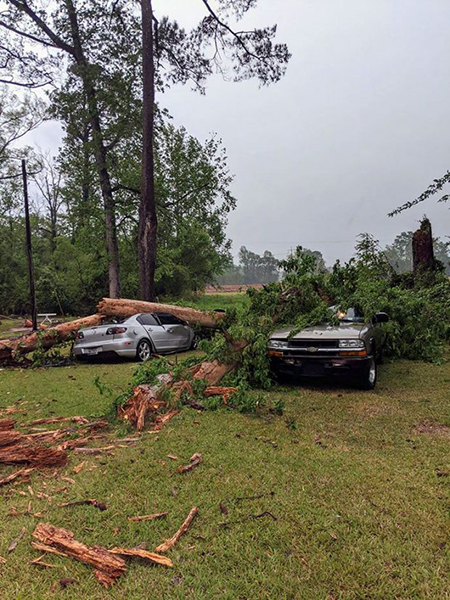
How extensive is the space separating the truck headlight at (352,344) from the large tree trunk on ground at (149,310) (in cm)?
376

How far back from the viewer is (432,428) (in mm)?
4180

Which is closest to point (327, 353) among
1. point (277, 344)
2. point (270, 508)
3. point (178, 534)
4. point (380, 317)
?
point (277, 344)

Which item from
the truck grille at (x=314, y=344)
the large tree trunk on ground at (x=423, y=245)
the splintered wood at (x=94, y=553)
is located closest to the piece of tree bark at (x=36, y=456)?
the splintered wood at (x=94, y=553)

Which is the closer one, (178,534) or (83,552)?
(83,552)

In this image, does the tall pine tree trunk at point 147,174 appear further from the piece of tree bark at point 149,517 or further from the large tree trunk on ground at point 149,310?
the piece of tree bark at point 149,517

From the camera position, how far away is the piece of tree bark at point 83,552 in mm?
2041

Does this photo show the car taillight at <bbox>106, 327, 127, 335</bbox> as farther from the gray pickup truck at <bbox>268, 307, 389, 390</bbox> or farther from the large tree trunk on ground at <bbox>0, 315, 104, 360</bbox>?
the gray pickup truck at <bbox>268, 307, 389, 390</bbox>

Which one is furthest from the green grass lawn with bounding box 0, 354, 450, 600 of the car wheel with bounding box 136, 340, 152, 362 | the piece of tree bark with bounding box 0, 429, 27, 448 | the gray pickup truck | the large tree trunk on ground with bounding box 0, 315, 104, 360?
the large tree trunk on ground with bounding box 0, 315, 104, 360

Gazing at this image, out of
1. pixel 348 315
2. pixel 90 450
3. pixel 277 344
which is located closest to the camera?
pixel 90 450

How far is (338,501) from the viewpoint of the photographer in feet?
8.87

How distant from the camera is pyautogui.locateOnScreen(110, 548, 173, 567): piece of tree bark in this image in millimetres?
2109

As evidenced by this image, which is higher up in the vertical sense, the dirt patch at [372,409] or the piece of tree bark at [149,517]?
the piece of tree bark at [149,517]

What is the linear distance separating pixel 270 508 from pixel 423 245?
40.1 ft

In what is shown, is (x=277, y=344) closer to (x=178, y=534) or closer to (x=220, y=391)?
(x=220, y=391)
